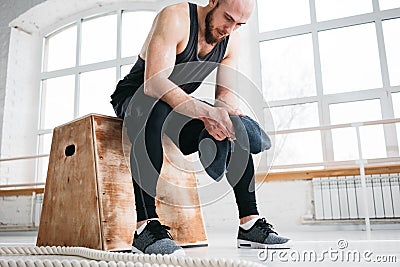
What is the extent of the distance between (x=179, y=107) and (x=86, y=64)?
3486 mm

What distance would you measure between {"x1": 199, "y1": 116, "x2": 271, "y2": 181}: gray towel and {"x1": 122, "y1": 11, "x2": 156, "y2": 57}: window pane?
10.3ft

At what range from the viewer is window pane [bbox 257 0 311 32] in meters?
3.64

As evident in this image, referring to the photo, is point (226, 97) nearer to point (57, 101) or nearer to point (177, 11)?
point (177, 11)

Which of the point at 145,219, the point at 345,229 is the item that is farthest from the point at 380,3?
the point at 145,219

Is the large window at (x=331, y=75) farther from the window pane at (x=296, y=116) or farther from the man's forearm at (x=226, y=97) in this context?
the man's forearm at (x=226, y=97)

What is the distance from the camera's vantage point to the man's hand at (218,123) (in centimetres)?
113

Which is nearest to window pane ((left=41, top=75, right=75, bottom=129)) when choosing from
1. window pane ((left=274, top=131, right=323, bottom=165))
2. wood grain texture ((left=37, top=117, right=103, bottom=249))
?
window pane ((left=274, top=131, right=323, bottom=165))

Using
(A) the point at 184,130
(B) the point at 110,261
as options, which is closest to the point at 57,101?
(A) the point at 184,130

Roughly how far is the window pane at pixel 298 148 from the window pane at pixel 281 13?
3.39 feet

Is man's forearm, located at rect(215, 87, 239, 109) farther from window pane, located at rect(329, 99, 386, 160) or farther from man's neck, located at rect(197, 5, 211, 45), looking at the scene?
window pane, located at rect(329, 99, 386, 160)

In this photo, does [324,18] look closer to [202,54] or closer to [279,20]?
[279,20]

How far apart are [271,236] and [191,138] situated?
382 mm

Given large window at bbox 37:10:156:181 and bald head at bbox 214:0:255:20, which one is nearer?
bald head at bbox 214:0:255:20

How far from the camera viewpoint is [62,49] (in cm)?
463
